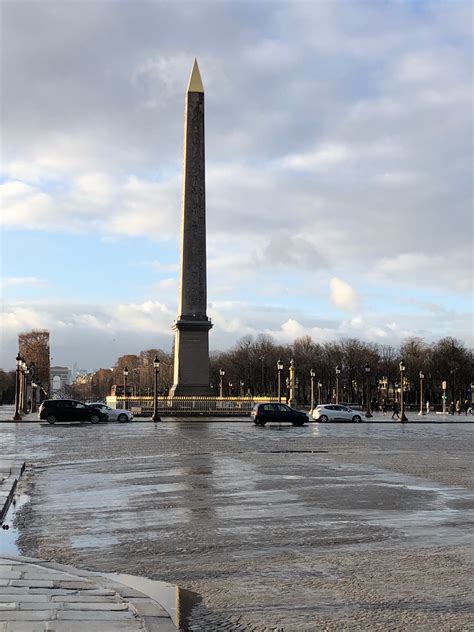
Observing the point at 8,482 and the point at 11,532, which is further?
the point at 8,482

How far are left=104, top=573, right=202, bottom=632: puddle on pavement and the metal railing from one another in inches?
1886

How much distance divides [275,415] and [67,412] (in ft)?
38.7

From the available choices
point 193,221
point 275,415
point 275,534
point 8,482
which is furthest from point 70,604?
point 193,221

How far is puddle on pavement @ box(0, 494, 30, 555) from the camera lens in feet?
28.6

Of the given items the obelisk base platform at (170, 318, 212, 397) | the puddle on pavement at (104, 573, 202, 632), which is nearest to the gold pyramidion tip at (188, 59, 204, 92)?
the obelisk base platform at (170, 318, 212, 397)

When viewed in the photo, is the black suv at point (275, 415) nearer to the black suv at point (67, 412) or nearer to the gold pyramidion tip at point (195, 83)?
the black suv at point (67, 412)

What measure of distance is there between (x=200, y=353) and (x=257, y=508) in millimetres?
42401

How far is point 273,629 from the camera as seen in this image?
5711mm

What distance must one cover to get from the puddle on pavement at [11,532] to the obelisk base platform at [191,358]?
38.9 meters

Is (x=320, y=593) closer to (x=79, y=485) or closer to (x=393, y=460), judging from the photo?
(x=79, y=485)

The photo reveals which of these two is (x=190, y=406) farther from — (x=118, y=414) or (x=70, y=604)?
(x=70, y=604)

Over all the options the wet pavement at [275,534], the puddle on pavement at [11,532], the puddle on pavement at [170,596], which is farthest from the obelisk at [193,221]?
the puddle on pavement at [170,596]

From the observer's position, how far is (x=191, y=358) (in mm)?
54125

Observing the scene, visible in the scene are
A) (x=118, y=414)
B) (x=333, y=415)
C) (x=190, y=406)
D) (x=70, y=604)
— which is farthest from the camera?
(x=333, y=415)
